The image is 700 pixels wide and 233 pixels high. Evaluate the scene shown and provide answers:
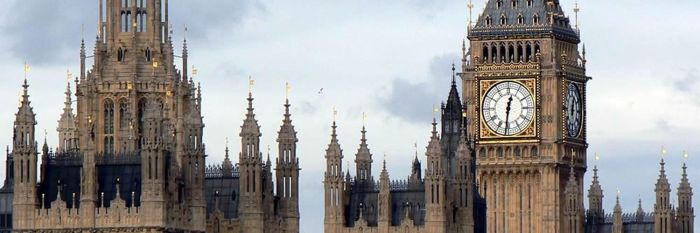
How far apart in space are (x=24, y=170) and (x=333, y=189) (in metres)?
21.4

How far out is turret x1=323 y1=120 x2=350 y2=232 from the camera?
179875mm

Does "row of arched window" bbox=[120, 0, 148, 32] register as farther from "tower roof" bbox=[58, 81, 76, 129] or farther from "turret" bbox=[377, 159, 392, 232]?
"turret" bbox=[377, 159, 392, 232]

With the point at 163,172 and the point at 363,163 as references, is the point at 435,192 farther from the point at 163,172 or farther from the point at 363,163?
the point at 163,172

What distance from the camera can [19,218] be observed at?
163125 millimetres

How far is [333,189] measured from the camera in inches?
7106

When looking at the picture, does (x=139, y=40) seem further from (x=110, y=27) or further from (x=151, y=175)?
(x=151, y=175)

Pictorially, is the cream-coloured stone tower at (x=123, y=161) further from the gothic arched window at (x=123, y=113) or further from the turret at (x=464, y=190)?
the turret at (x=464, y=190)

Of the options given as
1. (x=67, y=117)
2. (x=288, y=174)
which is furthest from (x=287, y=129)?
(x=67, y=117)

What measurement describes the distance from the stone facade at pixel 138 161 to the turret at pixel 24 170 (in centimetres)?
4

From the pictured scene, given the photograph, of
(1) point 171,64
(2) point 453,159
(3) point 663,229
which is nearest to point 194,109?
(1) point 171,64

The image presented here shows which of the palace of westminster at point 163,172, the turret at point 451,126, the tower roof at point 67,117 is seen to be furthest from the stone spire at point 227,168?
the turret at point 451,126

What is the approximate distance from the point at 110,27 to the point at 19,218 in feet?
47.3

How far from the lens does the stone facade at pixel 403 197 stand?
178125 mm

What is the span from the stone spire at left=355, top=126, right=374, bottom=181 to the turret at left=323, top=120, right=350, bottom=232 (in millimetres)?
1811
